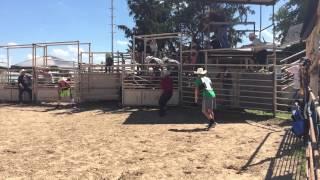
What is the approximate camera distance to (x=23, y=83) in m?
22.9

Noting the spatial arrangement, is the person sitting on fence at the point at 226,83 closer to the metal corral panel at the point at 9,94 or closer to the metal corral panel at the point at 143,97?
the metal corral panel at the point at 143,97

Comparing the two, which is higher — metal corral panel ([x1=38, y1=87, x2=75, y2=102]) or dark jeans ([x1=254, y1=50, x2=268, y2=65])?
dark jeans ([x1=254, y1=50, x2=268, y2=65])

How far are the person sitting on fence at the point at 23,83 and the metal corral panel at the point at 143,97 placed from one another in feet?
19.2

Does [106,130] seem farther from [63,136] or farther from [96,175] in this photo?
[96,175]

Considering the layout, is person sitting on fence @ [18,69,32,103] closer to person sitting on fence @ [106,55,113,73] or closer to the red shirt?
person sitting on fence @ [106,55,113,73]

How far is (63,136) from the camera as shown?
12.8 meters

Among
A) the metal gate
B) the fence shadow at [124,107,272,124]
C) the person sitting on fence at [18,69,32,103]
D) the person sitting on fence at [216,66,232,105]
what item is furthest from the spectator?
the person sitting on fence at [18,69,32,103]

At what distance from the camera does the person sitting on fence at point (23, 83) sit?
75.0ft

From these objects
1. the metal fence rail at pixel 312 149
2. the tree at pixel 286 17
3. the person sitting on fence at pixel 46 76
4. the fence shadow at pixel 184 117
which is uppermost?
the tree at pixel 286 17

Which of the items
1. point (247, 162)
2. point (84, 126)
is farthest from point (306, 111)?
point (84, 126)

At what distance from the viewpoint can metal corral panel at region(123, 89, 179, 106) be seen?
61.8ft

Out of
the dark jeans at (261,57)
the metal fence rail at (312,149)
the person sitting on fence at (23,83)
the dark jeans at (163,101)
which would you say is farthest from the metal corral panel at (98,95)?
the metal fence rail at (312,149)

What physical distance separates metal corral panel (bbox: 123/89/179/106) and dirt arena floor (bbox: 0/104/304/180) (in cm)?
192

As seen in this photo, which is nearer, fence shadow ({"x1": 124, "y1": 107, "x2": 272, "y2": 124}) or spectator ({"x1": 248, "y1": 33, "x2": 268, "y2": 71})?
fence shadow ({"x1": 124, "y1": 107, "x2": 272, "y2": 124})
